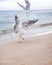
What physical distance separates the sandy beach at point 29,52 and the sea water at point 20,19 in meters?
0.07

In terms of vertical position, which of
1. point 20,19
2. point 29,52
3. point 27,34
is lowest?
point 29,52

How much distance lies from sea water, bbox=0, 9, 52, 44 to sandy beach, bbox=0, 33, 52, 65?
7 centimetres

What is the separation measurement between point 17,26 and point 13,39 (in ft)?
0.43

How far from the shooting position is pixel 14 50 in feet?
5.11

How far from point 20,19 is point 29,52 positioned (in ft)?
1.12

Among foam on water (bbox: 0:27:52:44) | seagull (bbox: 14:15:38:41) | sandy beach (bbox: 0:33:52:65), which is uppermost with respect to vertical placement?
seagull (bbox: 14:15:38:41)

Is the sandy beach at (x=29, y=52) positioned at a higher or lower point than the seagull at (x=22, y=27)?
lower

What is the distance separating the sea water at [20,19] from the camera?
147 centimetres

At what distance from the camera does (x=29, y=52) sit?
1583 millimetres

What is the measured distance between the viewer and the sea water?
1.47m

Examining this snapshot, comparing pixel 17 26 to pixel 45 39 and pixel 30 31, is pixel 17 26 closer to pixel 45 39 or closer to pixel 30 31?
pixel 30 31

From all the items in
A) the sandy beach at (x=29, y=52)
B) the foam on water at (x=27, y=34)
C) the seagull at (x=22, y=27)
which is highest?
the seagull at (x=22, y=27)

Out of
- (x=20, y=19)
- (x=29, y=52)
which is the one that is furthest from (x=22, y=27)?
(x=29, y=52)

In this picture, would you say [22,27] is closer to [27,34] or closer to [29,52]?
[27,34]
